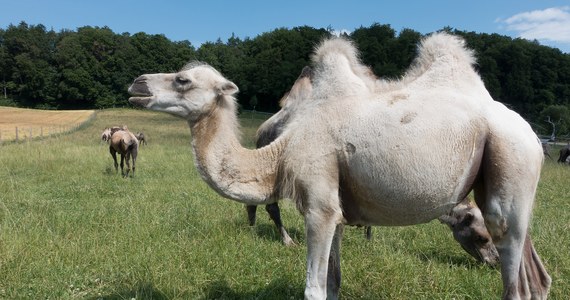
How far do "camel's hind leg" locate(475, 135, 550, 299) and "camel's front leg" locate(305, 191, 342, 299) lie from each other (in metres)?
1.17

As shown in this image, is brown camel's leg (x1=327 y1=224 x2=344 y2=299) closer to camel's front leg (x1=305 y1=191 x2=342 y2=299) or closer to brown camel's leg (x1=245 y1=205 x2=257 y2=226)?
camel's front leg (x1=305 y1=191 x2=342 y2=299)

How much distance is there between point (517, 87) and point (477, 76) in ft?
223

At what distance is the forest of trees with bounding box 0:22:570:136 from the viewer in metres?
62.8

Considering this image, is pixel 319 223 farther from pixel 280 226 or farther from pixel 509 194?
pixel 280 226

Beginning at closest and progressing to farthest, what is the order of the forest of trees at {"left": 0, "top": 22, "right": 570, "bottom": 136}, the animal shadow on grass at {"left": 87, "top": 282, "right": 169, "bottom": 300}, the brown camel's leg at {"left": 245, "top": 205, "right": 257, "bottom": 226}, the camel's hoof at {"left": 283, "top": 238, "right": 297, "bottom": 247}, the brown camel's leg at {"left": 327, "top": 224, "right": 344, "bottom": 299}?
the brown camel's leg at {"left": 327, "top": 224, "right": 344, "bottom": 299}
the animal shadow on grass at {"left": 87, "top": 282, "right": 169, "bottom": 300}
the camel's hoof at {"left": 283, "top": 238, "right": 297, "bottom": 247}
the brown camel's leg at {"left": 245, "top": 205, "right": 257, "bottom": 226}
the forest of trees at {"left": 0, "top": 22, "right": 570, "bottom": 136}

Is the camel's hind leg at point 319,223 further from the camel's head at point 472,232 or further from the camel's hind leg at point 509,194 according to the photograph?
the camel's head at point 472,232

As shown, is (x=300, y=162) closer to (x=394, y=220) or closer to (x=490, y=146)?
(x=394, y=220)

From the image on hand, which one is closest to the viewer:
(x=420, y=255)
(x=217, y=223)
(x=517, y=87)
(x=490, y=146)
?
(x=490, y=146)

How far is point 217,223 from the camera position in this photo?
685 cm

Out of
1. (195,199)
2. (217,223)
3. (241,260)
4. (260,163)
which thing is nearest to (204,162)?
(260,163)

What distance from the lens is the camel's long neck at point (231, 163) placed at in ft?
11.2

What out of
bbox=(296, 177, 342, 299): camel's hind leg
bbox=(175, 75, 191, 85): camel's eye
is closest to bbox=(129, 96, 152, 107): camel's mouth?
bbox=(175, 75, 191, 85): camel's eye

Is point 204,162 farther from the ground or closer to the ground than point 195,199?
farther from the ground

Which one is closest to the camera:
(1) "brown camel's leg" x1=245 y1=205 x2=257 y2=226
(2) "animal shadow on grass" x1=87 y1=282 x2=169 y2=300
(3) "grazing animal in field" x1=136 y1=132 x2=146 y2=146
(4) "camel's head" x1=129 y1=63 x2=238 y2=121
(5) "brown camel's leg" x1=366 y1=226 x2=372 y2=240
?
(4) "camel's head" x1=129 y1=63 x2=238 y2=121
